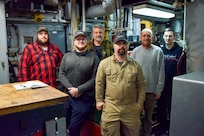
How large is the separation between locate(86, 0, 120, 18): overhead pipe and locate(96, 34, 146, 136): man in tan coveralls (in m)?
1.26

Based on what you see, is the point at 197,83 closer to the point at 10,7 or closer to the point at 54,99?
the point at 54,99

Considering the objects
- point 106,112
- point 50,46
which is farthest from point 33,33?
point 106,112

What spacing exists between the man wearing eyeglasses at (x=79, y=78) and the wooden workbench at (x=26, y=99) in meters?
0.78

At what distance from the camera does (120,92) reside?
2.19 meters

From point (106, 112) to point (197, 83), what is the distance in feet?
4.42

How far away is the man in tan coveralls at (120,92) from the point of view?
7.23ft

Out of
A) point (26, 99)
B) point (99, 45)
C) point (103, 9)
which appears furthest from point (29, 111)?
point (103, 9)

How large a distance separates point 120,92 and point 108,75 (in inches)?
9.3

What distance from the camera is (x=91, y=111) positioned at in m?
2.91

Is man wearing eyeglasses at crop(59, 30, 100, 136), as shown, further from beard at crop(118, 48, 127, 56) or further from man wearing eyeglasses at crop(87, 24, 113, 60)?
beard at crop(118, 48, 127, 56)

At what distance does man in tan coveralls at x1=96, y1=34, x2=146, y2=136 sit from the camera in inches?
86.7

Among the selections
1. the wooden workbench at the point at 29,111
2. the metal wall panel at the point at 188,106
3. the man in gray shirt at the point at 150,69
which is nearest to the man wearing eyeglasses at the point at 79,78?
the man in gray shirt at the point at 150,69

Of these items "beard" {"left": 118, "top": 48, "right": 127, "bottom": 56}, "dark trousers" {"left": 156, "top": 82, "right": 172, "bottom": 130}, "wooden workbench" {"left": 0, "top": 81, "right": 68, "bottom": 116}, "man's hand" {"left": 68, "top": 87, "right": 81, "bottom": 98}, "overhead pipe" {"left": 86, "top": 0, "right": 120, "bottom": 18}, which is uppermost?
"overhead pipe" {"left": 86, "top": 0, "right": 120, "bottom": 18}

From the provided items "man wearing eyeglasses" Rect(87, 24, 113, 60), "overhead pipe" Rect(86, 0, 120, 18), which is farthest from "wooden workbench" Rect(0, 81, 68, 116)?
"overhead pipe" Rect(86, 0, 120, 18)
